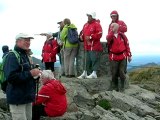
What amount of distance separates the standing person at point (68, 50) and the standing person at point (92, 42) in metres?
0.53

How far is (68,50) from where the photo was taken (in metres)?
17.4

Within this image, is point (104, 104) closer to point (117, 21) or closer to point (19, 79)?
point (117, 21)

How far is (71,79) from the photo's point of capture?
17000 millimetres

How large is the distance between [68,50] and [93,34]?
145 centimetres

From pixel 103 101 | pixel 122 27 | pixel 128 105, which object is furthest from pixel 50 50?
pixel 128 105

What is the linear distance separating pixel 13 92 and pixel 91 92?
7.15 m

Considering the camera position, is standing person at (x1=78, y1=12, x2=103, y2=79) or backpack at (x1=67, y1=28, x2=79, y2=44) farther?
backpack at (x1=67, y1=28, x2=79, y2=44)

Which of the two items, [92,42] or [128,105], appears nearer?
[128,105]

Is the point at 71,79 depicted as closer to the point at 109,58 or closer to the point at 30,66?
the point at 109,58

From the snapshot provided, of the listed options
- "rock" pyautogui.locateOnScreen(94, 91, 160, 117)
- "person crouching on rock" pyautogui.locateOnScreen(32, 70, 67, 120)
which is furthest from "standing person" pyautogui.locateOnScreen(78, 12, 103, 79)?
"person crouching on rock" pyautogui.locateOnScreen(32, 70, 67, 120)

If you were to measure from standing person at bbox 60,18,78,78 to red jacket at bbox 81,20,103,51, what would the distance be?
2.24 feet

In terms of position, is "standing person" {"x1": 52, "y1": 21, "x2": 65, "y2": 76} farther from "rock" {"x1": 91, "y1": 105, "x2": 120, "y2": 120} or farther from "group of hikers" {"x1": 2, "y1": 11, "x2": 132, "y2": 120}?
"rock" {"x1": 91, "y1": 105, "x2": 120, "y2": 120}

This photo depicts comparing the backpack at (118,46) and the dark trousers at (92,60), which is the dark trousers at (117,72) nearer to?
the backpack at (118,46)

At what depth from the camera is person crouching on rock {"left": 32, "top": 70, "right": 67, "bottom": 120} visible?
38.6ft
